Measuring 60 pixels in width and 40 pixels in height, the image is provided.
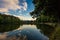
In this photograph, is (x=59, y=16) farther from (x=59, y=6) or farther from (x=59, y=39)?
(x=59, y=39)


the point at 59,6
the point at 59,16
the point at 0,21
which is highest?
the point at 59,6

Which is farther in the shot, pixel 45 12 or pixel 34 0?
pixel 34 0

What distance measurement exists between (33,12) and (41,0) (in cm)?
701

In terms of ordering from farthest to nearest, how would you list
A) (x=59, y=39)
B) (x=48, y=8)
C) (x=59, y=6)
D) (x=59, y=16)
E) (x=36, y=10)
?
1. (x=36, y=10)
2. (x=48, y=8)
3. (x=59, y=16)
4. (x=59, y=6)
5. (x=59, y=39)

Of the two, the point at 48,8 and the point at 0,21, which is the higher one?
the point at 48,8

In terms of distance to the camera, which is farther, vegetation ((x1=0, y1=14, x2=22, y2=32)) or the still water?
vegetation ((x1=0, y1=14, x2=22, y2=32))

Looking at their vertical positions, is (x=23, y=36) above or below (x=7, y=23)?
above

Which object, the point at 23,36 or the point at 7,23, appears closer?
the point at 23,36

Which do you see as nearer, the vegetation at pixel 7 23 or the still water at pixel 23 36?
the still water at pixel 23 36

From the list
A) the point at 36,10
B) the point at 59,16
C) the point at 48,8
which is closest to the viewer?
the point at 59,16

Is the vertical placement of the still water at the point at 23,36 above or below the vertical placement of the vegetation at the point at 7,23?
above

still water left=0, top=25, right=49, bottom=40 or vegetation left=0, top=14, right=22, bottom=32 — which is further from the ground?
still water left=0, top=25, right=49, bottom=40

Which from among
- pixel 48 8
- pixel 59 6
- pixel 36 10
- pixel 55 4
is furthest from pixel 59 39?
pixel 36 10

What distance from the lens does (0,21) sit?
119625mm
